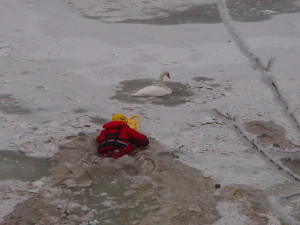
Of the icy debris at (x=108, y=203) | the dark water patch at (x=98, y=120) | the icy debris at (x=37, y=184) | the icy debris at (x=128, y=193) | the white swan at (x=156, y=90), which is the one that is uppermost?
the white swan at (x=156, y=90)

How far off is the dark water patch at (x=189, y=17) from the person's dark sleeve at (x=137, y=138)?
16.5 ft

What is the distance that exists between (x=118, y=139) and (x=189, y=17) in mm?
5702

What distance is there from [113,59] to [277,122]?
322 cm

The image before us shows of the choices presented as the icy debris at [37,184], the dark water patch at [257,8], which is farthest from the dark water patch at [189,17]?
the icy debris at [37,184]

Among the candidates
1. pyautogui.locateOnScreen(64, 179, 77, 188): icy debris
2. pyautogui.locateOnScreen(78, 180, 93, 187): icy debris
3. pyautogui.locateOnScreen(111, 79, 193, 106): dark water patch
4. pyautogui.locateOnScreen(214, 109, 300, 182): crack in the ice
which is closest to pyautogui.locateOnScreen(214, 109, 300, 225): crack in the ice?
pyautogui.locateOnScreen(214, 109, 300, 182): crack in the ice

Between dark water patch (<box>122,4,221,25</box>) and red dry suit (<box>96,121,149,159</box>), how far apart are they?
4995 mm

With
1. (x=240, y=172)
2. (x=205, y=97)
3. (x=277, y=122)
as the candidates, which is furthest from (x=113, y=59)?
(x=240, y=172)

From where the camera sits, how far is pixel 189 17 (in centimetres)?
1029

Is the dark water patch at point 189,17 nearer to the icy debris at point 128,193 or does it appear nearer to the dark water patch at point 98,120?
the dark water patch at point 98,120

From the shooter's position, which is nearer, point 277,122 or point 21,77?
point 277,122

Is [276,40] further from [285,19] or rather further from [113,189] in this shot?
[113,189]

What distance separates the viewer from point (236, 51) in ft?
27.7

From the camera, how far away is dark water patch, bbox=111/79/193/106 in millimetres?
6578

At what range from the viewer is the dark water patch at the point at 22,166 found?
4.77 meters
